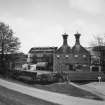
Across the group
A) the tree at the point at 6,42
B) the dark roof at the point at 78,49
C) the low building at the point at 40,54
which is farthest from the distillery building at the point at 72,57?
the tree at the point at 6,42

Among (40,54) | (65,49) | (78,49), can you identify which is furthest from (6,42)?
(40,54)

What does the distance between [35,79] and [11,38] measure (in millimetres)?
13362

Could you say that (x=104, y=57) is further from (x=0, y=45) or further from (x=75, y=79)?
(x=0, y=45)

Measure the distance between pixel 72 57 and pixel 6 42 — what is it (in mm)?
25879

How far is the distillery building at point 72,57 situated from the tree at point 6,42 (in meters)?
20.4

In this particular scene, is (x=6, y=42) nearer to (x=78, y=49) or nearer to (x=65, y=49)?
(x=65, y=49)

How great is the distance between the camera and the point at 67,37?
206ft

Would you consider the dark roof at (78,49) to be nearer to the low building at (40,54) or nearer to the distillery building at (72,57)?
the distillery building at (72,57)

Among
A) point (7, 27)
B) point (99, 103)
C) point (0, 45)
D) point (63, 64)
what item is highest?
point (7, 27)

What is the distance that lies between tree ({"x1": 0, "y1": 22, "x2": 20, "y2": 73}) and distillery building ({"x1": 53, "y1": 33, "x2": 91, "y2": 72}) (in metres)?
20.4

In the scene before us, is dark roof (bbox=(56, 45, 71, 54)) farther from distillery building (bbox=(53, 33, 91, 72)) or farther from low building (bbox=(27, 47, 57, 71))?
low building (bbox=(27, 47, 57, 71))

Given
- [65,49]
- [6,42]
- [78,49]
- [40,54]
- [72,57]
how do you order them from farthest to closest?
[40,54] → [65,49] → [78,49] → [72,57] → [6,42]

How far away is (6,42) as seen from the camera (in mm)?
44562

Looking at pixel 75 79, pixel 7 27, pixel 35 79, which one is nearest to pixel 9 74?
pixel 35 79
